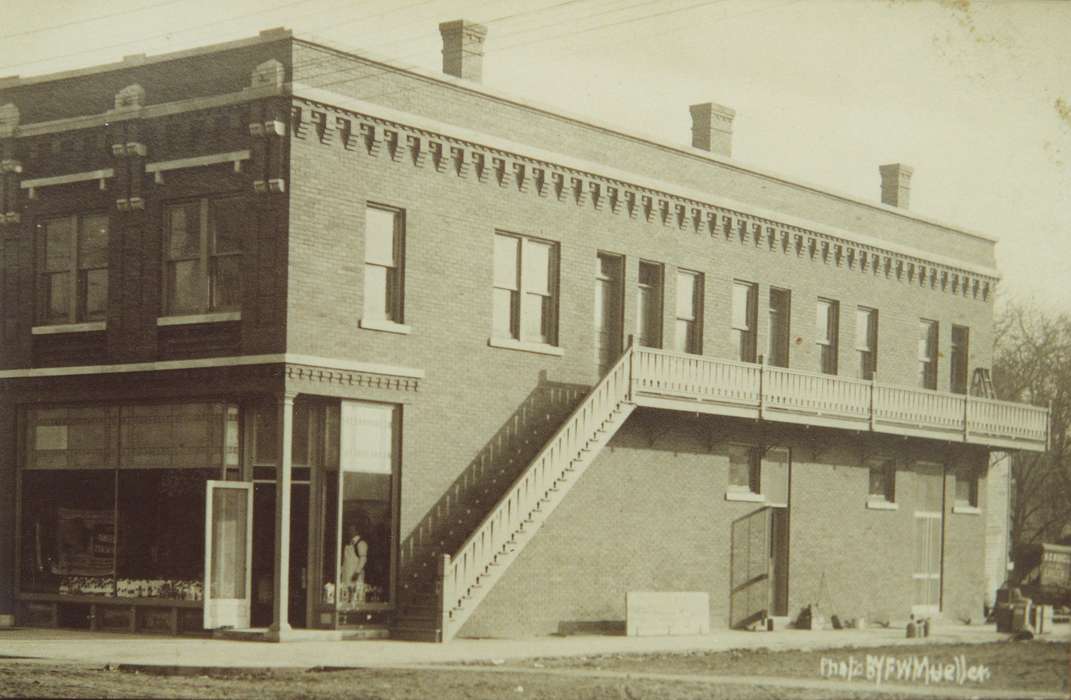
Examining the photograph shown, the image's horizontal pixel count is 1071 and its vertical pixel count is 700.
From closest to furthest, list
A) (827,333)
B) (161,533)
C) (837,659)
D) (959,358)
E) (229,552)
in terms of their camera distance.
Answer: (837,659), (229,552), (161,533), (827,333), (959,358)

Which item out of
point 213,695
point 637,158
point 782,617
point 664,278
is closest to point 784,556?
point 782,617

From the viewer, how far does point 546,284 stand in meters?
32.6

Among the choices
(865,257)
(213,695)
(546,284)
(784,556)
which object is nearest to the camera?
(213,695)

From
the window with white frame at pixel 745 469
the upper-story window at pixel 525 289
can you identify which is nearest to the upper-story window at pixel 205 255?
the upper-story window at pixel 525 289

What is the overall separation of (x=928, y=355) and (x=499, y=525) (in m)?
17.1

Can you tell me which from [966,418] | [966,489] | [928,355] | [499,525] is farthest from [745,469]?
[499,525]

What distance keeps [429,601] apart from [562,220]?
7.90 meters

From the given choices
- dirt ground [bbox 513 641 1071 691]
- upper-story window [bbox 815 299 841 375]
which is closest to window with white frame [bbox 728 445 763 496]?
upper-story window [bbox 815 299 841 375]

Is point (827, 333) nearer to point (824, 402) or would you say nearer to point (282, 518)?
point (824, 402)

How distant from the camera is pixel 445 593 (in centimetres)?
2803

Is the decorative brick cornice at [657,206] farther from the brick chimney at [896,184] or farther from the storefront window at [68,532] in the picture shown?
the storefront window at [68,532]

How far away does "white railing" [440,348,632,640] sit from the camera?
1114 inches

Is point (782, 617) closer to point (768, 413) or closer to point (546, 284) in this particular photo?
point (768, 413)

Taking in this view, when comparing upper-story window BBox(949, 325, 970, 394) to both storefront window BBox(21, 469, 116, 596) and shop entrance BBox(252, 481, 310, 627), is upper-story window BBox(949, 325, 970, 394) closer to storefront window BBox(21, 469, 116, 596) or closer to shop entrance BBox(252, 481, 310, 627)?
shop entrance BBox(252, 481, 310, 627)
